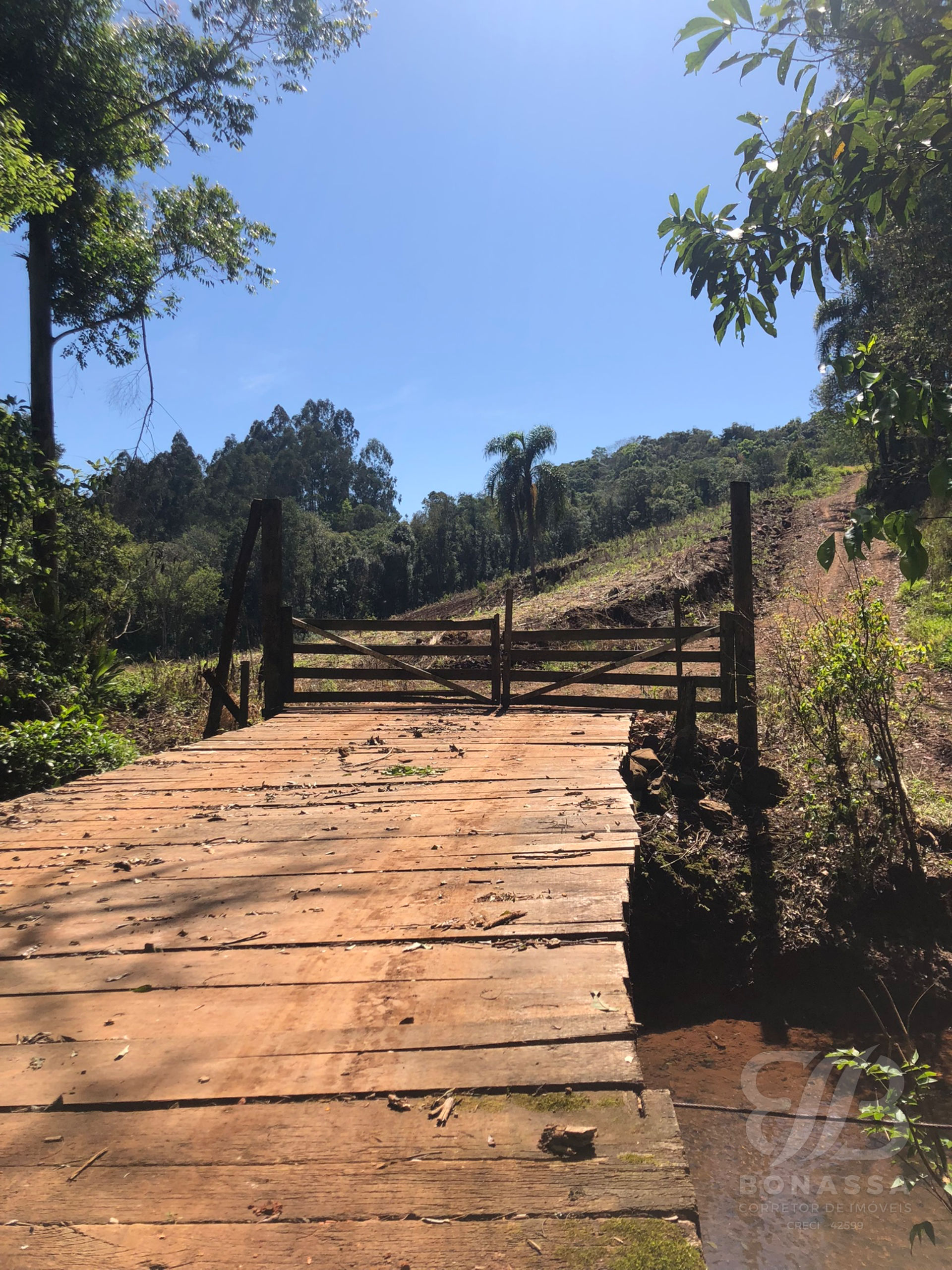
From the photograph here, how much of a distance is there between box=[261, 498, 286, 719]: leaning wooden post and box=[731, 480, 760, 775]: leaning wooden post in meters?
4.73

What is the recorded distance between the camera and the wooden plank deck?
4.55ft

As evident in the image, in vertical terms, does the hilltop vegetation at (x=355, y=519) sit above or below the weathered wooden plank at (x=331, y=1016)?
above

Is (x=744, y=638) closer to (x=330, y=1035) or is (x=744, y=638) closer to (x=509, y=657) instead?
(x=509, y=657)

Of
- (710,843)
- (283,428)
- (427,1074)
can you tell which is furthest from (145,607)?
(283,428)

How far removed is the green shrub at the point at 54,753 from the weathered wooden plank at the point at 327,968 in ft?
14.4

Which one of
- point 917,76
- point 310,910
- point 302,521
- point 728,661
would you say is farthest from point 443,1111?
point 302,521

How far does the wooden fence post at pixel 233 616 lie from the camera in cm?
777

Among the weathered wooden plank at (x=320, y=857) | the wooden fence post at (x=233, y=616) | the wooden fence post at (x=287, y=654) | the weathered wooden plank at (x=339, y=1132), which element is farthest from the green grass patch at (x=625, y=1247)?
the wooden fence post at (x=287, y=654)

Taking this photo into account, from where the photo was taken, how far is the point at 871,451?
29.2 metres

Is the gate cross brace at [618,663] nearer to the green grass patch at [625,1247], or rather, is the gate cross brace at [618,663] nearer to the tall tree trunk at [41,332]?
the green grass patch at [625,1247]

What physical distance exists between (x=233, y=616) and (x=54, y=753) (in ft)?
7.02

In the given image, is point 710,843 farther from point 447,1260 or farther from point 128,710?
point 128,710

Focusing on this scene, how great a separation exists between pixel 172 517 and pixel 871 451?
213ft

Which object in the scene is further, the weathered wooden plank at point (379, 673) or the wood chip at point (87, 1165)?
the weathered wooden plank at point (379, 673)
